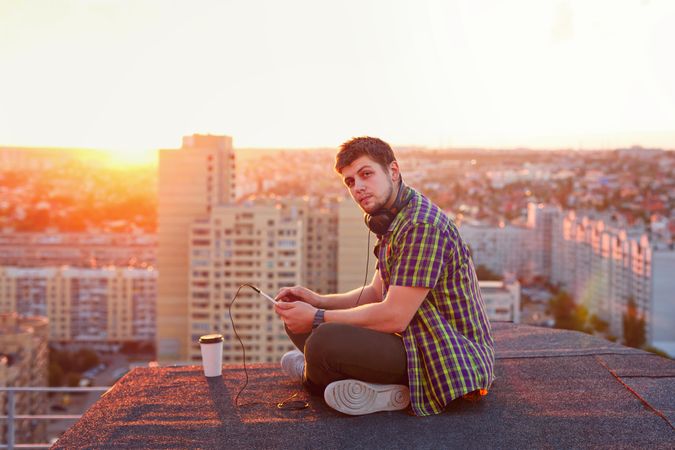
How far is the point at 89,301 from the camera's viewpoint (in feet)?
72.0

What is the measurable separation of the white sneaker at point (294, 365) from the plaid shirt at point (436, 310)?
0.34 meters

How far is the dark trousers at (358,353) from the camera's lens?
1744 millimetres

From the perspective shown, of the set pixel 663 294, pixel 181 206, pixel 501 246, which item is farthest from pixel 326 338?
pixel 501 246

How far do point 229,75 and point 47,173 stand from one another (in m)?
23.2

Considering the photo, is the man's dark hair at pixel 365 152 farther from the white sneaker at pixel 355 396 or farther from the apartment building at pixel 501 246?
the apartment building at pixel 501 246

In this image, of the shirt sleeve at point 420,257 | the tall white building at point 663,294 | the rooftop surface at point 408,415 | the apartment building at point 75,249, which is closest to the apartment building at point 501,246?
the tall white building at point 663,294

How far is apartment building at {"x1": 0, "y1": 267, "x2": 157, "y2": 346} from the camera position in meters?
21.7

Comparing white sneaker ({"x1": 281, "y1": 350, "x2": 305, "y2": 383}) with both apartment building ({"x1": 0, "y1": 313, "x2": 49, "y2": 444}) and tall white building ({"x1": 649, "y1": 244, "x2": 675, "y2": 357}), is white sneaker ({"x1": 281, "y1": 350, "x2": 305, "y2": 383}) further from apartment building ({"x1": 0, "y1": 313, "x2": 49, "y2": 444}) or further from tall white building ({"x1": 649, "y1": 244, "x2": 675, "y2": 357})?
tall white building ({"x1": 649, "y1": 244, "x2": 675, "y2": 357})

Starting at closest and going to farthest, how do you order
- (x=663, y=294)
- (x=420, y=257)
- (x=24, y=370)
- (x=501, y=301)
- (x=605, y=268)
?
→ (x=420, y=257)
(x=24, y=370)
(x=501, y=301)
(x=663, y=294)
(x=605, y=268)

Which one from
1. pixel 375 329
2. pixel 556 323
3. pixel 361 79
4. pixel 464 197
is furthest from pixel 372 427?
pixel 464 197

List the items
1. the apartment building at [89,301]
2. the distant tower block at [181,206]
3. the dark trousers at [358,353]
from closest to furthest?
the dark trousers at [358,353] < the distant tower block at [181,206] < the apartment building at [89,301]

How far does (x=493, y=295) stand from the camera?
43.7ft

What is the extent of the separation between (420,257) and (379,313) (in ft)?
0.51

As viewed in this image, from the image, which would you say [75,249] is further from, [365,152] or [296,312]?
[365,152]
